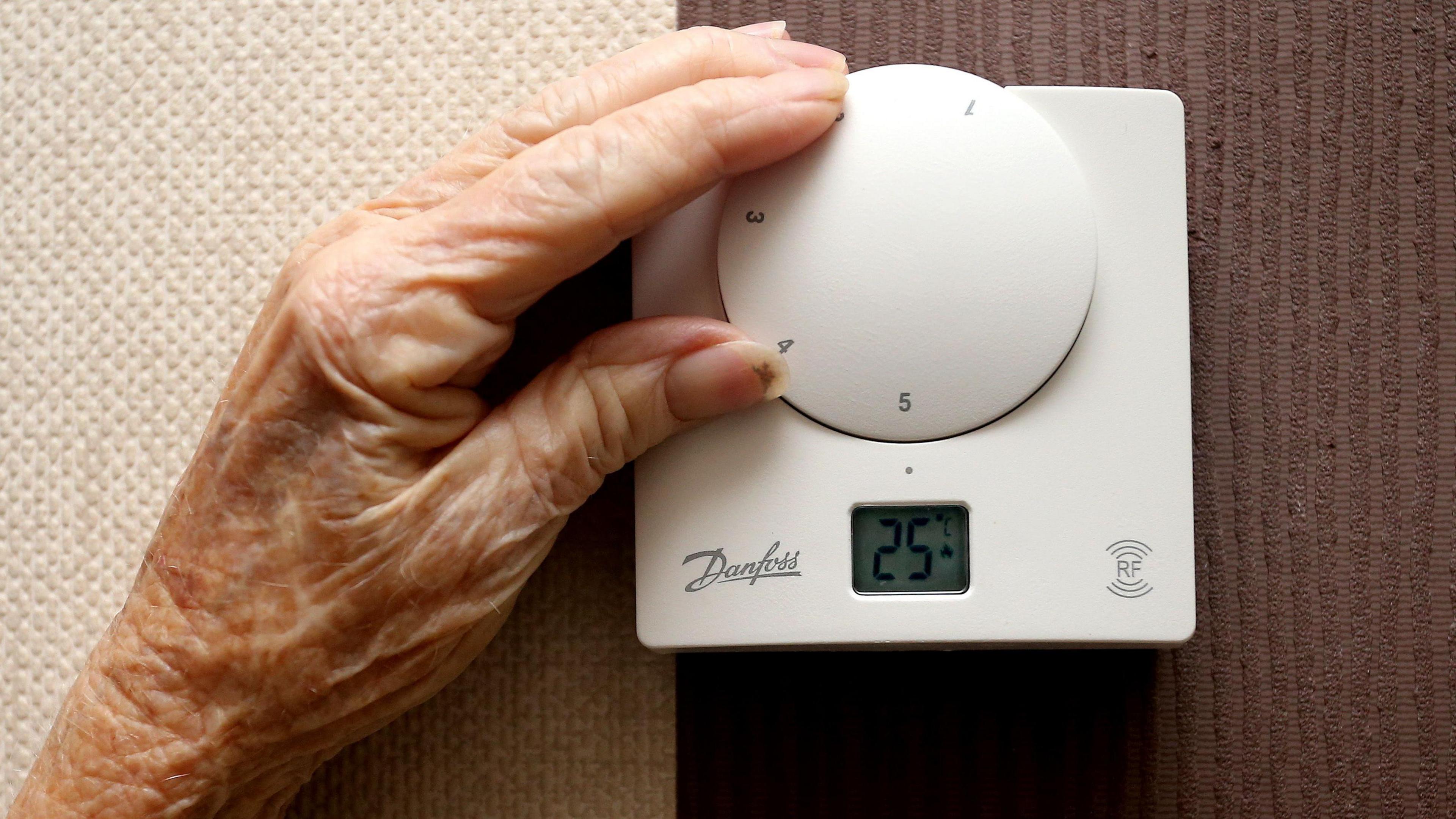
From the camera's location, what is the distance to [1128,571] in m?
0.54

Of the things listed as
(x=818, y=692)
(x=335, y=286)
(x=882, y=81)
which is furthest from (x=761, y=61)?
(x=818, y=692)

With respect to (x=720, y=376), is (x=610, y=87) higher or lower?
higher

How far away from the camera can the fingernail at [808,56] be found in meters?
0.53

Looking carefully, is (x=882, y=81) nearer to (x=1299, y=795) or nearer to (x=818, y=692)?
(x=818, y=692)

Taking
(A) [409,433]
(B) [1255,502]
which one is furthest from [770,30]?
(B) [1255,502]

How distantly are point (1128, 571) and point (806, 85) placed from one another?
0.95 feet

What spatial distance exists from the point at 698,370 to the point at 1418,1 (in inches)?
19.9

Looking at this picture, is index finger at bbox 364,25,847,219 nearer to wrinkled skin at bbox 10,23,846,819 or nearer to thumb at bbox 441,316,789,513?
wrinkled skin at bbox 10,23,846,819

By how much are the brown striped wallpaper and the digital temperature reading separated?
0.09m

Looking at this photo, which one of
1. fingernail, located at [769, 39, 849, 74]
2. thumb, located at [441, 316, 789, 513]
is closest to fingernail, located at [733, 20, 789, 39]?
fingernail, located at [769, 39, 849, 74]

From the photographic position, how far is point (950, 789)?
61 centimetres

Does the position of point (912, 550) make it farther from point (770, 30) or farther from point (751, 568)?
point (770, 30)

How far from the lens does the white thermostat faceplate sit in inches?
20.8

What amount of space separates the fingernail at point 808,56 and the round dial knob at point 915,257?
0.6 inches
